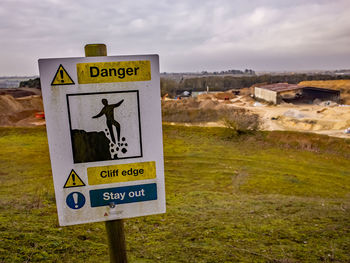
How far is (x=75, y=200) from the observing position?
6.90ft

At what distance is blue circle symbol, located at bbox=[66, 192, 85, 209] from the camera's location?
210 cm

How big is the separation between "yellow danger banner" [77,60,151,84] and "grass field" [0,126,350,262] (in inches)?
120

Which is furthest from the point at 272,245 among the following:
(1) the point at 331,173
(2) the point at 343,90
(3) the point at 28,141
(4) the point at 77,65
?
(2) the point at 343,90

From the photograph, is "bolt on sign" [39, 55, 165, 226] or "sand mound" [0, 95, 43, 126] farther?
"sand mound" [0, 95, 43, 126]

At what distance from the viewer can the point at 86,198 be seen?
6.93 feet

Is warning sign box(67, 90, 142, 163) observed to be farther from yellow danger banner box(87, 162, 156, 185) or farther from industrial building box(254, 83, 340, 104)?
industrial building box(254, 83, 340, 104)

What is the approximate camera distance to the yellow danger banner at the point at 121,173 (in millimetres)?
2082

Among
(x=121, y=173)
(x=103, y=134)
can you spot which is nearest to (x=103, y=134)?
(x=103, y=134)

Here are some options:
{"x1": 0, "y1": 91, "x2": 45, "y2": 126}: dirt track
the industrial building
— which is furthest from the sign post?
the industrial building

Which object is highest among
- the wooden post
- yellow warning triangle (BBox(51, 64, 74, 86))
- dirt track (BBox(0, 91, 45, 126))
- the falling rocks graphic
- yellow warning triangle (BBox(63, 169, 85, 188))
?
yellow warning triangle (BBox(51, 64, 74, 86))

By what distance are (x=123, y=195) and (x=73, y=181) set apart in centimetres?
42

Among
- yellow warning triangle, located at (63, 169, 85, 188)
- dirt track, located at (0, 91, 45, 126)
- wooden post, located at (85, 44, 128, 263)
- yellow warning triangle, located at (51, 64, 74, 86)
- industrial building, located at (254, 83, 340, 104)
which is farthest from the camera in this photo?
industrial building, located at (254, 83, 340, 104)

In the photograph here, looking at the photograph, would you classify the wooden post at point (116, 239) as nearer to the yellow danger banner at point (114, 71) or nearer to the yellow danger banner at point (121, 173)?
the yellow danger banner at point (121, 173)

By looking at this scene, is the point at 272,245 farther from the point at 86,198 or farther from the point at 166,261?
the point at 86,198
